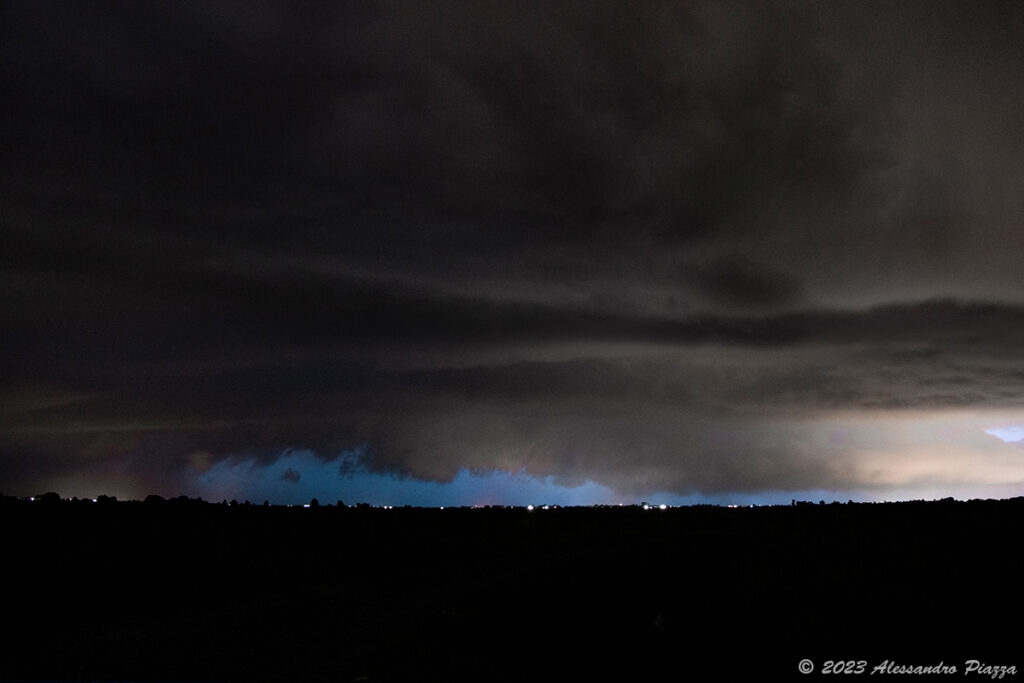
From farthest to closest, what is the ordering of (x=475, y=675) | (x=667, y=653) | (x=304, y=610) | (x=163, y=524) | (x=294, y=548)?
(x=163, y=524) → (x=294, y=548) → (x=304, y=610) → (x=667, y=653) → (x=475, y=675)

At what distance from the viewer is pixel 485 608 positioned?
2573 centimetres

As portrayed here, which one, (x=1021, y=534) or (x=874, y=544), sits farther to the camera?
(x=1021, y=534)

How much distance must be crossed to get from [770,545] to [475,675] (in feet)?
132

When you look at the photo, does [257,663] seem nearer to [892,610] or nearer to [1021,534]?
[892,610]

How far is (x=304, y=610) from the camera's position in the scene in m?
24.3

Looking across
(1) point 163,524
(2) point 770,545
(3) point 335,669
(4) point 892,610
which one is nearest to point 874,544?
(2) point 770,545

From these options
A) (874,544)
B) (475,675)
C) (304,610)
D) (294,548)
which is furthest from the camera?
(874,544)

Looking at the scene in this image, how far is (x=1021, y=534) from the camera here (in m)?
60.1

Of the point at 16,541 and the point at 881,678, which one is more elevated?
the point at 16,541

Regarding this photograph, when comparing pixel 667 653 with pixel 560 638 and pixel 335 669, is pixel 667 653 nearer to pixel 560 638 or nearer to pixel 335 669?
pixel 560 638

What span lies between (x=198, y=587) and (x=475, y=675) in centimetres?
2068

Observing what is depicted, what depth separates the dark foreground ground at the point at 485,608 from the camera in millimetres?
18750

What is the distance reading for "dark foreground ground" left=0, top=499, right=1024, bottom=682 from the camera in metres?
18.8

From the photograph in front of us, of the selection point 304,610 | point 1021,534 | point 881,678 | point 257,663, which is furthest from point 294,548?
point 1021,534
